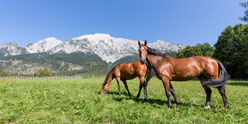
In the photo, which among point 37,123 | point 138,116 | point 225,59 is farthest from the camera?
point 225,59

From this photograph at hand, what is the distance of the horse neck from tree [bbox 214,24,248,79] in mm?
36169

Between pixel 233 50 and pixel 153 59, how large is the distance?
134 ft

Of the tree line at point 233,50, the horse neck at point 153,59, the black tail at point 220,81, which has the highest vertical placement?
the tree line at point 233,50

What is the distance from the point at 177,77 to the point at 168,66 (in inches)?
29.3

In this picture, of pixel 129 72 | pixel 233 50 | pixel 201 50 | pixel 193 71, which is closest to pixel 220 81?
pixel 193 71

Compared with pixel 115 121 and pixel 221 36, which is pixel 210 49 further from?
pixel 115 121

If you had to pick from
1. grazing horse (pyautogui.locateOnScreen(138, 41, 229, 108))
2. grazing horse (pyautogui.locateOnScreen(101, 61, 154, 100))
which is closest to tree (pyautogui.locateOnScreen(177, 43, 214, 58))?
grazing horse (pyautogui.locateOnScreen(101, 61, 154, 100))

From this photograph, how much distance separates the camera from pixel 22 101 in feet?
23.2

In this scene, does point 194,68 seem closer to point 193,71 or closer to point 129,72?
point 193,71

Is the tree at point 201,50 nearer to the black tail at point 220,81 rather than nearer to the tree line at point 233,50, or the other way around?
the tree line at point 233,50

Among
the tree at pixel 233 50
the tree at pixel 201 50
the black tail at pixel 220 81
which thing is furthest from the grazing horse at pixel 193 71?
the tree at pixel 201 50

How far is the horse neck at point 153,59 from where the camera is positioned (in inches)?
274

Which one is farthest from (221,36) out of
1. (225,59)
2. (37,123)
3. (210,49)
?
(37,123)

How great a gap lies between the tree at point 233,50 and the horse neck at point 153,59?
119ft
